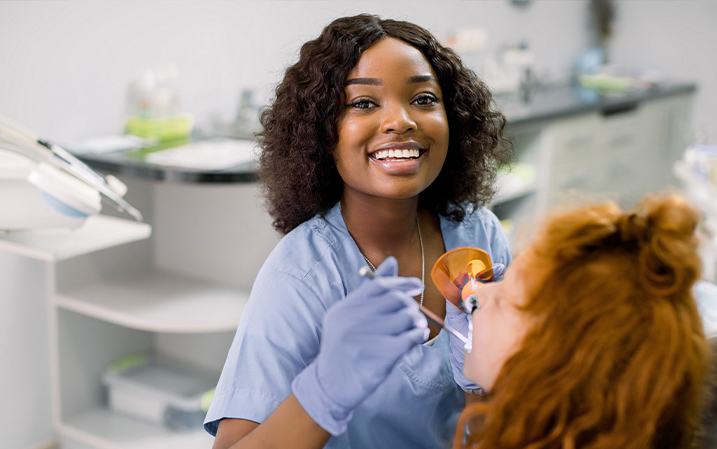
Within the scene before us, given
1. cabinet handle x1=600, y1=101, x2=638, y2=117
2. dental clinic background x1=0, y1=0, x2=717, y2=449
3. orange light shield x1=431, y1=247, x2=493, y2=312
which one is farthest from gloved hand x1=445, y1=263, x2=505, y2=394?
cabinet handle x1=600, y1=101, x2=638, y2=117

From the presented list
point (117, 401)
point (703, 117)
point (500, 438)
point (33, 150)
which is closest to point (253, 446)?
point (500, 438)

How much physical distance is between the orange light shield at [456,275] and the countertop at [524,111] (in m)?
0.90

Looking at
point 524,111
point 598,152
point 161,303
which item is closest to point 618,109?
point 598,152

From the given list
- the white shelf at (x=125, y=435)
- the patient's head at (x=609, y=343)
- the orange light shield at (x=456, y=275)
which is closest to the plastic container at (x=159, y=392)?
the white shelf at (x=125, y=435)

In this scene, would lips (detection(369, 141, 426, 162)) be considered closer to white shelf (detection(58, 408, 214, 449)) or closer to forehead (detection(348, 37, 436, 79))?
forehead (detection(348, 37, 436, 79))

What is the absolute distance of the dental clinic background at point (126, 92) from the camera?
2004mm

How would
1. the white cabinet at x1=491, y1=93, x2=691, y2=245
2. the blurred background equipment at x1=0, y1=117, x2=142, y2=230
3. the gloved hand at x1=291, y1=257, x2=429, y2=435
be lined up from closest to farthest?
the gloved hand at x1=291, y1=257, x2=429, y2=435, the blurred background equipment at x1=0, y1=117, x2=142, y2=230, the white cabinet at x1=491, y1=93, x2=691, y2=245

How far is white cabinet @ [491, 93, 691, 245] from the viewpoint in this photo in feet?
10.4

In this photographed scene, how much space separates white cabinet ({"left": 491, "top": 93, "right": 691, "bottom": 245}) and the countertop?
0.04 m

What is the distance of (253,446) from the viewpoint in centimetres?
88

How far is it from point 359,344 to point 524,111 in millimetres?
2572

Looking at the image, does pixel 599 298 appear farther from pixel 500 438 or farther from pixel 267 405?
pixel 267 405

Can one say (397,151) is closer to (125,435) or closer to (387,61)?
(387,61)

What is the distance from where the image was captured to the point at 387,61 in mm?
1083
